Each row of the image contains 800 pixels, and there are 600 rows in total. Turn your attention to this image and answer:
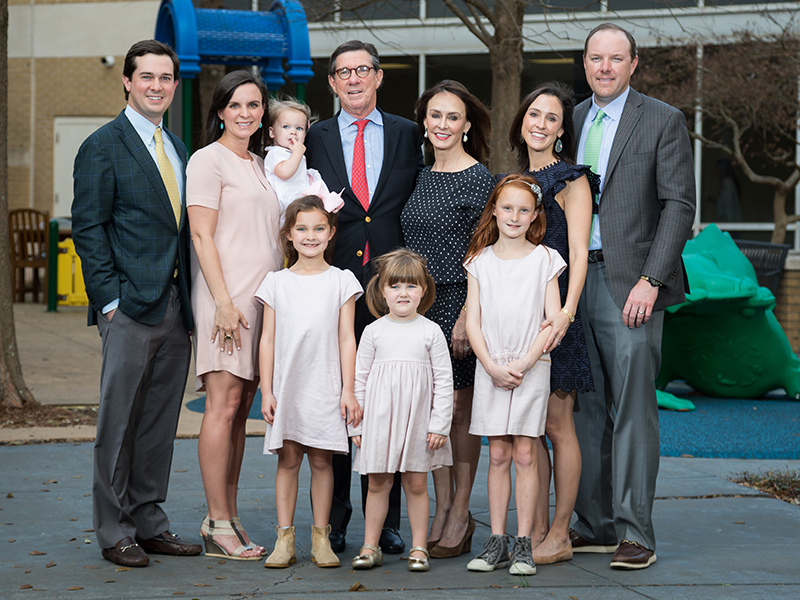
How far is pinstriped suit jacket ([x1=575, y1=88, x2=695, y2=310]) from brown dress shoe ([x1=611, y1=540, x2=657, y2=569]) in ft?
3.19

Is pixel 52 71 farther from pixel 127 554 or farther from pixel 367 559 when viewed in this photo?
pixel 367 559

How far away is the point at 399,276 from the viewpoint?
389 centimetres

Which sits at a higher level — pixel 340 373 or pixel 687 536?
pixel 340 373

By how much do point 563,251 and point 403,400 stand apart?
899 millimetres

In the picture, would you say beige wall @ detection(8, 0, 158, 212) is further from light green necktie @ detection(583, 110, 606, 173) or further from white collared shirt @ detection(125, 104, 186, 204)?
light green necktie @ detection(583, 110, 606, 173)

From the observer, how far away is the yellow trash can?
14.7 m

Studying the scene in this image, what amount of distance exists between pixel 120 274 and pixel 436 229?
131 cm

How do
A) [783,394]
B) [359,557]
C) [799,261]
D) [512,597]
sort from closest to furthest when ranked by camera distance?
[512,597] → [359,557] → [783,394] → [799,261]

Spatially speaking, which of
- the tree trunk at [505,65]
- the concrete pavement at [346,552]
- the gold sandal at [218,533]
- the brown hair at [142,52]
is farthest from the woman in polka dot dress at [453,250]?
the tree trunk at [505,65]

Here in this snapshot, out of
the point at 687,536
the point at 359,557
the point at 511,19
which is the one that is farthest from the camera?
the point at 511,19

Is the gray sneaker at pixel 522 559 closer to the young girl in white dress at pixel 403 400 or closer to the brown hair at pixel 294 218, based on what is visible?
the young girl in white dress at pixel 403 400

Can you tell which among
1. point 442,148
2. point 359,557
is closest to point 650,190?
point 442,148

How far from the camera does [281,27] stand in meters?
10.0

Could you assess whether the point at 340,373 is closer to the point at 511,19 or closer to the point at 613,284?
the point at 613,284
